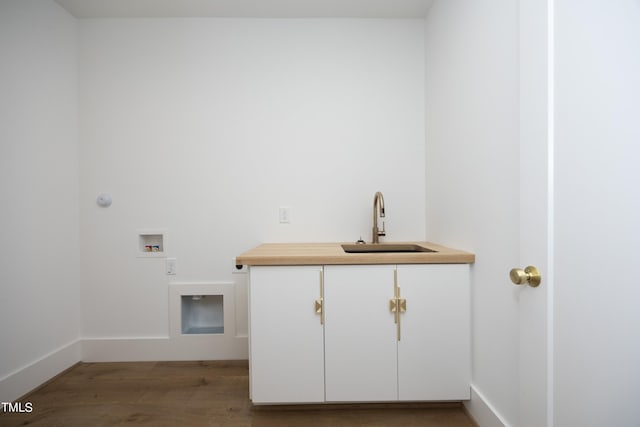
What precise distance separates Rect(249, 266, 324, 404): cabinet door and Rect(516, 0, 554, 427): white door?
35.4 inches

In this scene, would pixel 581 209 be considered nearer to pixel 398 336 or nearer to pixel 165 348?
pixel 398 336

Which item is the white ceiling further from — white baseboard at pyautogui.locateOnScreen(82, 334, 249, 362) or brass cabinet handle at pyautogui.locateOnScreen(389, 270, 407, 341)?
white baseboard at pyautogui.locateOnScreen(82, 334, 249, 362)

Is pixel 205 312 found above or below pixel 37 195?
below

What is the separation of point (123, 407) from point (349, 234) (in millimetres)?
1688

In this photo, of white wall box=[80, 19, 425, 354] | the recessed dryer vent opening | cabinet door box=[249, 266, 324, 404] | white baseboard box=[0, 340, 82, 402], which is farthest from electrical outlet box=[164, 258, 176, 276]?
cabinet door box=[249, 266, 324, 404]

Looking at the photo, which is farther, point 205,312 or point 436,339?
point 205,312

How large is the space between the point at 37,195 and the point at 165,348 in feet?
4.29

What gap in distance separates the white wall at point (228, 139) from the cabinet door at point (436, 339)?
2.45 ft

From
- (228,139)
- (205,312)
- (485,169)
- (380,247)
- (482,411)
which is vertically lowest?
(482,411)

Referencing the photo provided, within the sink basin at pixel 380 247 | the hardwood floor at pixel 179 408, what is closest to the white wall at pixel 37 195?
the hardwood floor at pixel 179 408

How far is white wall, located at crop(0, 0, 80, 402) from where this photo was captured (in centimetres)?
169

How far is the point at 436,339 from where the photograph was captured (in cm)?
153

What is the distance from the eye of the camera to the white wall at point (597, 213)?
0.70 m

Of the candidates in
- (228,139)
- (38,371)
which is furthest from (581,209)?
(38,371)
